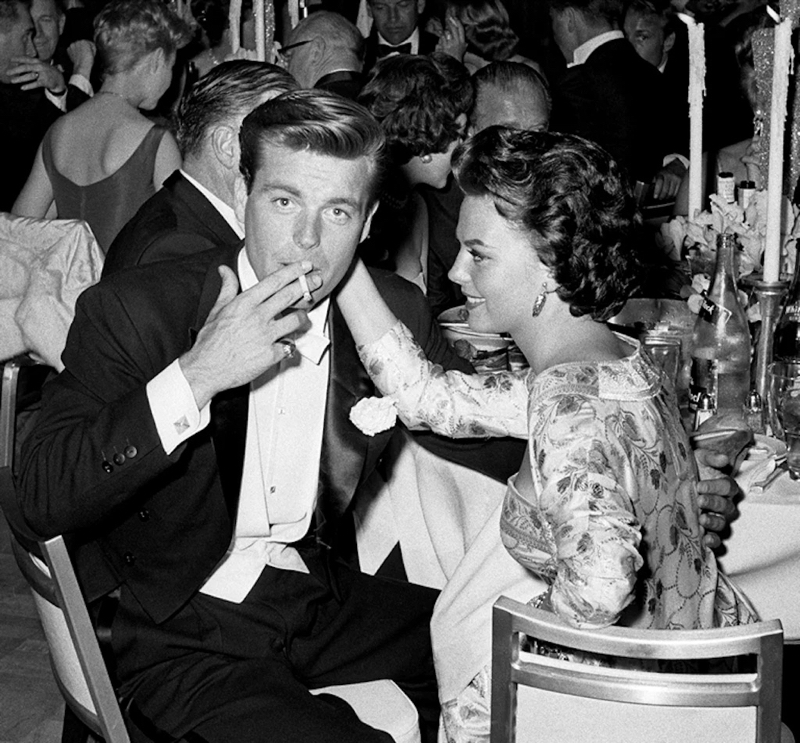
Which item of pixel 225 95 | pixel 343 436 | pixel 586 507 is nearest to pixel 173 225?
pixel 225 95

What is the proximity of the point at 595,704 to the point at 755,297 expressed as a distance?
60.0 inches

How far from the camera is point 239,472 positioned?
6.09 feet

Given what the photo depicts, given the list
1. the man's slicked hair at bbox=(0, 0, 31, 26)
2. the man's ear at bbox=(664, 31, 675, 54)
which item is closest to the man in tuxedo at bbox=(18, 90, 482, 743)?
the man's slicked hair at bbox=(0, 0, 31, 26)

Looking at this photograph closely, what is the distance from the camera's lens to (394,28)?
6.77m

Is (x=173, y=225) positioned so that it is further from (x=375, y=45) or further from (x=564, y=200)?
(x=375, y=45)

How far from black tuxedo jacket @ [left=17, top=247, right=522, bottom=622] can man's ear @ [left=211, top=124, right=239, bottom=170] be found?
3.25 feet

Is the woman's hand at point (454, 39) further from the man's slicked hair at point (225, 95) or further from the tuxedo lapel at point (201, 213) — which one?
the tuxedo lapel at point (201, 213)

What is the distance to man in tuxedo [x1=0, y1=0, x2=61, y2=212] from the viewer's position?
4.90 metres

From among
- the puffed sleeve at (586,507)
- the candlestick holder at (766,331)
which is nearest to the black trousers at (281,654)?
the puffed sleeve at (586,507)

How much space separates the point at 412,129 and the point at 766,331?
5.39ft

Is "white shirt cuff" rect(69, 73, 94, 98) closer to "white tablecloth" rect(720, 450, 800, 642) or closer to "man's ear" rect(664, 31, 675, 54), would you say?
"man's ear" rect(664, 31, 675, 54)

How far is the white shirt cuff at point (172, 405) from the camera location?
1.62 meters

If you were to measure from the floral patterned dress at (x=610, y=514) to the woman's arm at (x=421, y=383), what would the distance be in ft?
1.19

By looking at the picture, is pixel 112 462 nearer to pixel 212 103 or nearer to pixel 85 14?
pixel 212 103
